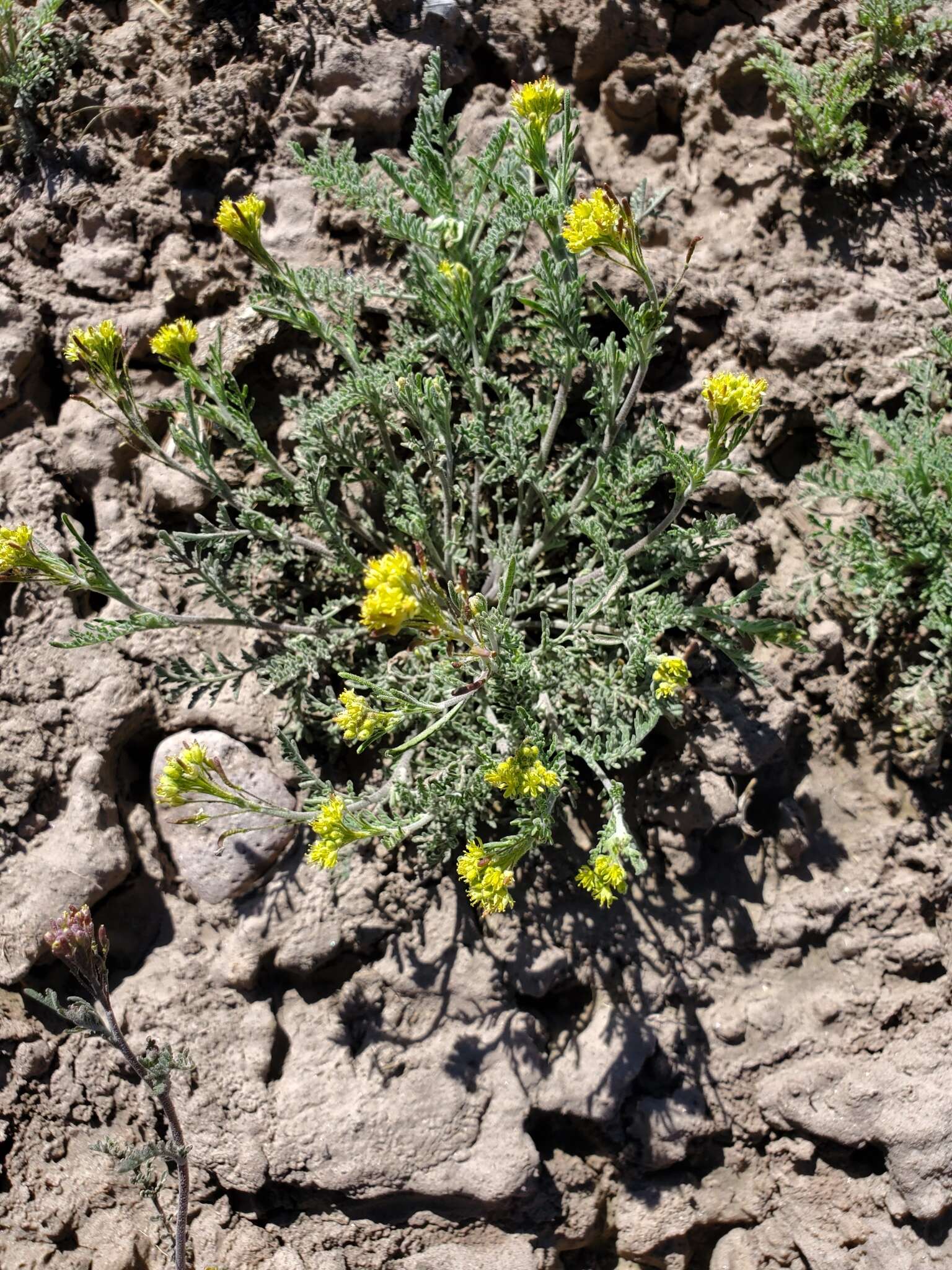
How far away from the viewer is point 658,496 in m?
3.22

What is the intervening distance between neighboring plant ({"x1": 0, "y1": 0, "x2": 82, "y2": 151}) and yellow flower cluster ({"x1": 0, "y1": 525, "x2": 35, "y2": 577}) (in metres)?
2.08

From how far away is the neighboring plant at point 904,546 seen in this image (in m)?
2.98

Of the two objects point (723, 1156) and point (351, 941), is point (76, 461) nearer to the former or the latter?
point (351, 941)

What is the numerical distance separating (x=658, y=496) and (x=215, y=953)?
2196mm

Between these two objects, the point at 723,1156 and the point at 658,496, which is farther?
the point at 658,496

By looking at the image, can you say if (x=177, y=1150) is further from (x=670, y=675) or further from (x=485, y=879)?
(x=670, y=675)

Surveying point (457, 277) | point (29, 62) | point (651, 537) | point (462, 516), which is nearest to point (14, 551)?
point (457, 277)

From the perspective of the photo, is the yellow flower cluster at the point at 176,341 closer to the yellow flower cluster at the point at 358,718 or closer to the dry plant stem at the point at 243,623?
the dry plant stem at the point at 243,623

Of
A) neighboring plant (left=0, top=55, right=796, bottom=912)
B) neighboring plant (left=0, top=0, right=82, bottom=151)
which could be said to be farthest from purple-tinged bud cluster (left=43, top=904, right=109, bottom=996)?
neighboring plant (left=0, top=0, right=82, bottom=151)

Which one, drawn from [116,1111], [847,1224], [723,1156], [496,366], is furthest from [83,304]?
[847,1224]

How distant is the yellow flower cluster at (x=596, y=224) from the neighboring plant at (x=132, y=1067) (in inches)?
88.3

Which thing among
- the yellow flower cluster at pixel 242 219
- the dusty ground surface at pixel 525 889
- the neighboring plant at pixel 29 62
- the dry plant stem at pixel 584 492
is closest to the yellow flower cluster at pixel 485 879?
the dusty ground surface at pixel 525 889

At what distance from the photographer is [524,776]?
2.25 metres

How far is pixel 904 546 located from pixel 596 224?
5.57ft
